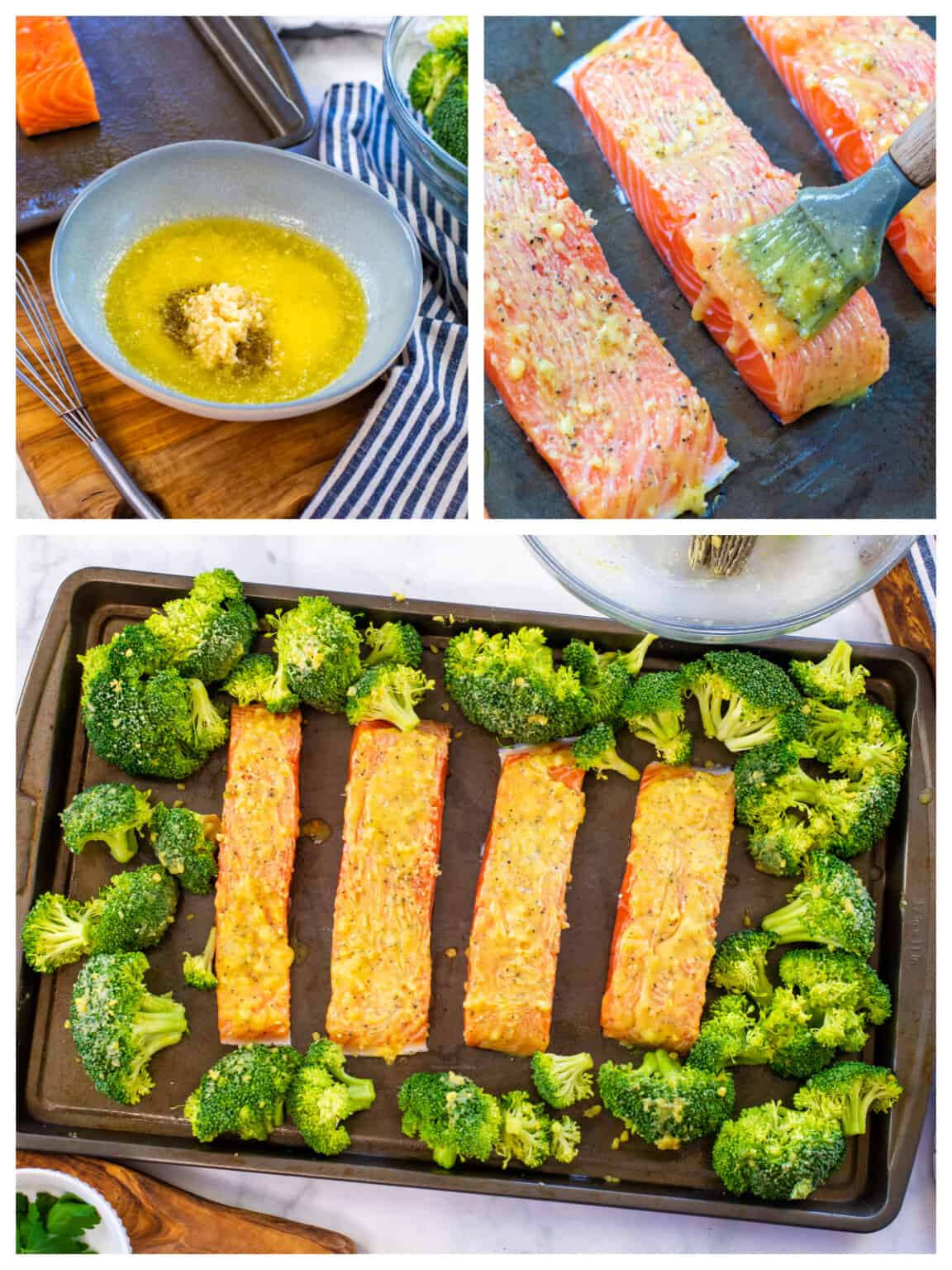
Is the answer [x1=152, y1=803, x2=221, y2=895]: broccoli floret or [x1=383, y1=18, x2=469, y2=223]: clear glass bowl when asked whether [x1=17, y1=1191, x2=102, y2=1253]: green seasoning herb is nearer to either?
[x1=152, y1=803, x2=221, y2=895]: broccoli floret

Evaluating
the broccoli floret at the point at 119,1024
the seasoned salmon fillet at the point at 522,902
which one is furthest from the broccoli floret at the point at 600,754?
the broccoli floret at the point at 119,1024

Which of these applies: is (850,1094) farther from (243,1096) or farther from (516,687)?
(243,1096)

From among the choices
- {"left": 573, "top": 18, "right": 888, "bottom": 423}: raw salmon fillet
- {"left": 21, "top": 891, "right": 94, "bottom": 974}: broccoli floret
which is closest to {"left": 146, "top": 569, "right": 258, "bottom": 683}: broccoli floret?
{"left": 21, "top": 891, "right": 94, "bottom": 974}: broccoli floret

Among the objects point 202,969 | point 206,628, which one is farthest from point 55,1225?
point 206,628

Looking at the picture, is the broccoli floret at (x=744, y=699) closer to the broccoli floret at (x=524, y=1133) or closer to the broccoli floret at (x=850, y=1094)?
the broccoli floret at (x=850, y=1094)

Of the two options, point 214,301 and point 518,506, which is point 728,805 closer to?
point 518,506
